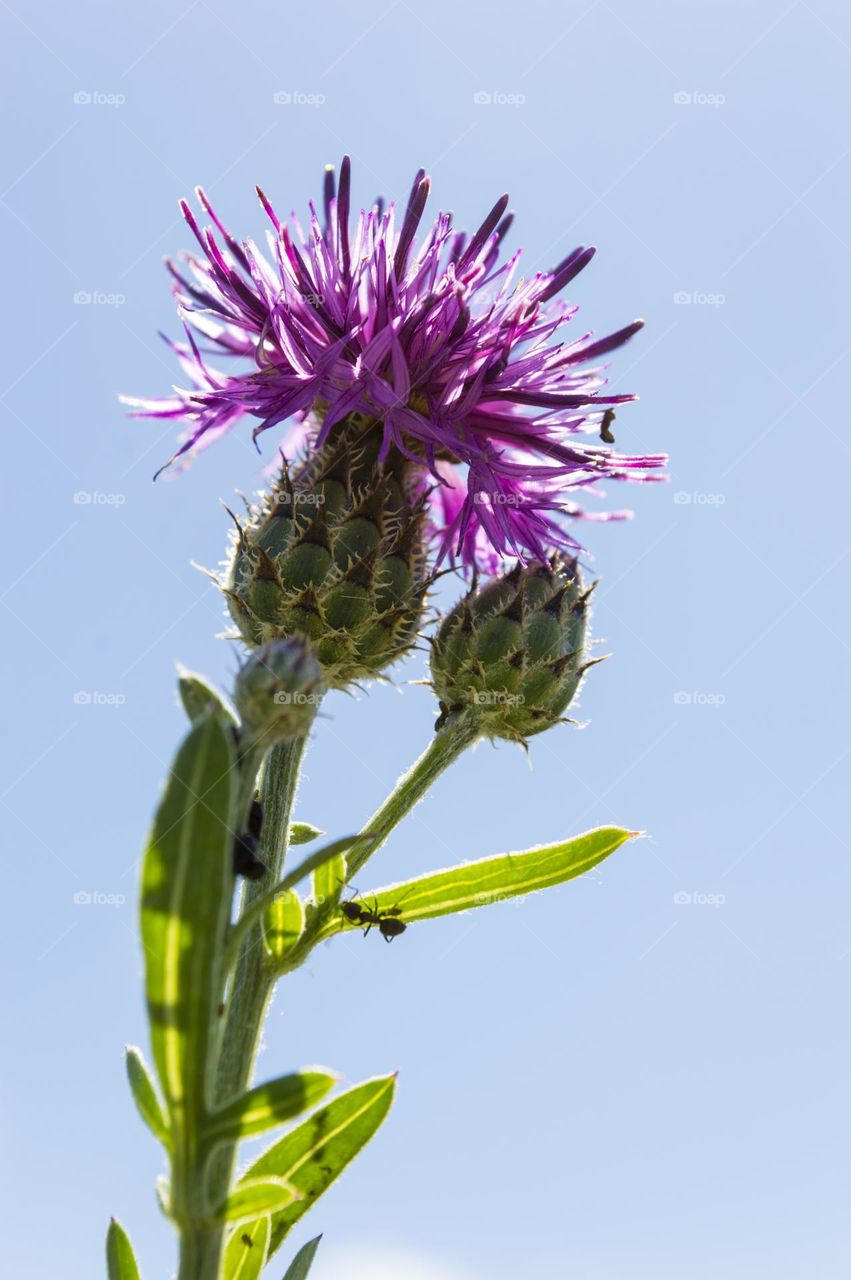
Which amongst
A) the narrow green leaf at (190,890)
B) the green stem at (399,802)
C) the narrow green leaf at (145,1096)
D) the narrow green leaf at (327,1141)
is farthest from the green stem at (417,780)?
the narrow green leaf at (190,890)

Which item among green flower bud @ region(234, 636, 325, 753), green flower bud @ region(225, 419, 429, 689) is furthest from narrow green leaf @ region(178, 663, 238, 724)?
green flower bud @ region(225, 419, 429, 689)

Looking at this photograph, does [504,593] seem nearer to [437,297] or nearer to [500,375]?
[500,375]

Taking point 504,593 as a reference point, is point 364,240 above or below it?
above

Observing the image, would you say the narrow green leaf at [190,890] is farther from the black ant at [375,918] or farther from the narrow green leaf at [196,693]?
the black ant at [375,918]

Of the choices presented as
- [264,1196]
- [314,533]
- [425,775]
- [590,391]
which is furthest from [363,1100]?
[590,391]

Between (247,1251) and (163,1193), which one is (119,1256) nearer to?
(247,1251)

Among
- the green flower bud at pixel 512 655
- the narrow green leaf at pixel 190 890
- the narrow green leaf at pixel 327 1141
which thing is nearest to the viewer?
the narrow green leaf at pixel 190 890

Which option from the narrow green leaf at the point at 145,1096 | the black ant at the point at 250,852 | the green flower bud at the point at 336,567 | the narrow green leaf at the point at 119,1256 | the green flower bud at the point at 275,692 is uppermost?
the green flower bud at the point at 336,567
